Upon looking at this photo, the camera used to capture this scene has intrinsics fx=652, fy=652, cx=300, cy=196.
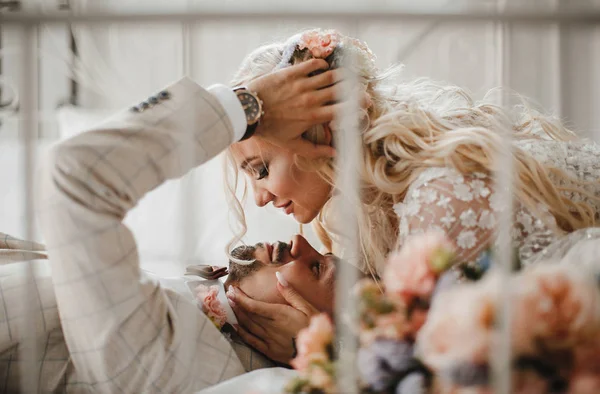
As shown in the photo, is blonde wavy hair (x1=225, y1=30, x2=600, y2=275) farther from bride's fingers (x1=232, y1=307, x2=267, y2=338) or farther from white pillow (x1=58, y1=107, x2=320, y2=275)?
white pillow (x1=58, y1=107, x2=320, y2=275)

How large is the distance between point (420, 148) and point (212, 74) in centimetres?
126

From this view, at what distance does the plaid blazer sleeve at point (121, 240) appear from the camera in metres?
0.96

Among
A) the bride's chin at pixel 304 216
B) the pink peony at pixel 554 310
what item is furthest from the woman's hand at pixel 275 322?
the pink peony at pixel 554 310

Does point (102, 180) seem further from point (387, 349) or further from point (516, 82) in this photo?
point (516, 82)

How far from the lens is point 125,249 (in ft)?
3.25

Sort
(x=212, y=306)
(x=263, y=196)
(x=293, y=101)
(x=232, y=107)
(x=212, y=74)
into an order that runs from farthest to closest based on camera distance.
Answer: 1. (x=212, y=74)
2. (x=263, y=196)
3. (x=212, y=306)
4. (x=293, y=101)
5. (x=232, y=107)

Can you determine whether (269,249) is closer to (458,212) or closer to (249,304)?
(249,304)

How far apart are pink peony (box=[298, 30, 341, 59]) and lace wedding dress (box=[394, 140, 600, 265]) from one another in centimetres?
32

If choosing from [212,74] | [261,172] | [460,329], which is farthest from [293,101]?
[212,74]

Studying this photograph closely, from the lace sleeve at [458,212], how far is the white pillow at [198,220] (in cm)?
91

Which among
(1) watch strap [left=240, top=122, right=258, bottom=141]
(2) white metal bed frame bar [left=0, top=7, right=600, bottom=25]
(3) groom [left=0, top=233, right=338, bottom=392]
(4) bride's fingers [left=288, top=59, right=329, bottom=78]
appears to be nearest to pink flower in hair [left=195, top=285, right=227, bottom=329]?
(3) groom [left=0, top=233, right=338, bottom=392]

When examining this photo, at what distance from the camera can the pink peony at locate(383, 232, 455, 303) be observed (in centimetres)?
81

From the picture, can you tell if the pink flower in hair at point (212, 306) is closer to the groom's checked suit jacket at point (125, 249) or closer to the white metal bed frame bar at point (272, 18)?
the groom's checked suit jacket at point (125, 249)

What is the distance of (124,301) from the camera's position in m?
0.98
